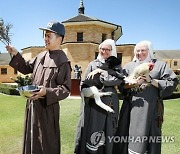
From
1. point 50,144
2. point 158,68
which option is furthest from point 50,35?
point 158,68

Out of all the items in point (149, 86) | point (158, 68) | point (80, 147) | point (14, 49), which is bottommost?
point (80, 147)

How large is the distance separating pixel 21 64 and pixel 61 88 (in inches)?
31.6

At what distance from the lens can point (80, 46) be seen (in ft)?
84.8

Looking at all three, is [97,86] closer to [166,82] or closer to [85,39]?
[166,82]

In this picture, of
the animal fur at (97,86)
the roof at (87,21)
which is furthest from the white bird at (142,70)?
the roof at (87,21)

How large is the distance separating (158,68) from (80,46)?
73.7ft

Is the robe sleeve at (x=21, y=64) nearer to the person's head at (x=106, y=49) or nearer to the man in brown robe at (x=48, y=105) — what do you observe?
the man in brown robe at (x=48, y=105)

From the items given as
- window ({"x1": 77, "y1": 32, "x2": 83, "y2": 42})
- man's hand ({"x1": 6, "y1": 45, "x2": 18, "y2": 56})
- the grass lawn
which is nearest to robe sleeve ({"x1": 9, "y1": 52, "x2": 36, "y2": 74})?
man's hand ({"x1": 6, "y1": 45, "x2": 18, "y2": 56})

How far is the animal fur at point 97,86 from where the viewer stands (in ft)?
12.3

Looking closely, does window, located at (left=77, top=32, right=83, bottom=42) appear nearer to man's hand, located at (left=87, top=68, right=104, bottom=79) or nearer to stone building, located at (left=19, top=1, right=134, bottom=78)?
stone building, located at (left=19, top=1, right=134, bottom=78)

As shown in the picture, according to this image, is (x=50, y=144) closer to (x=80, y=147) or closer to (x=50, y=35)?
(x=80, y=147)

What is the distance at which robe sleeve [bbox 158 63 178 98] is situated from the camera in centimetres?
356

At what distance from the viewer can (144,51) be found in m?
3.69

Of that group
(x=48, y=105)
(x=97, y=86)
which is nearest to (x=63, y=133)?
(x=97, y=86)
